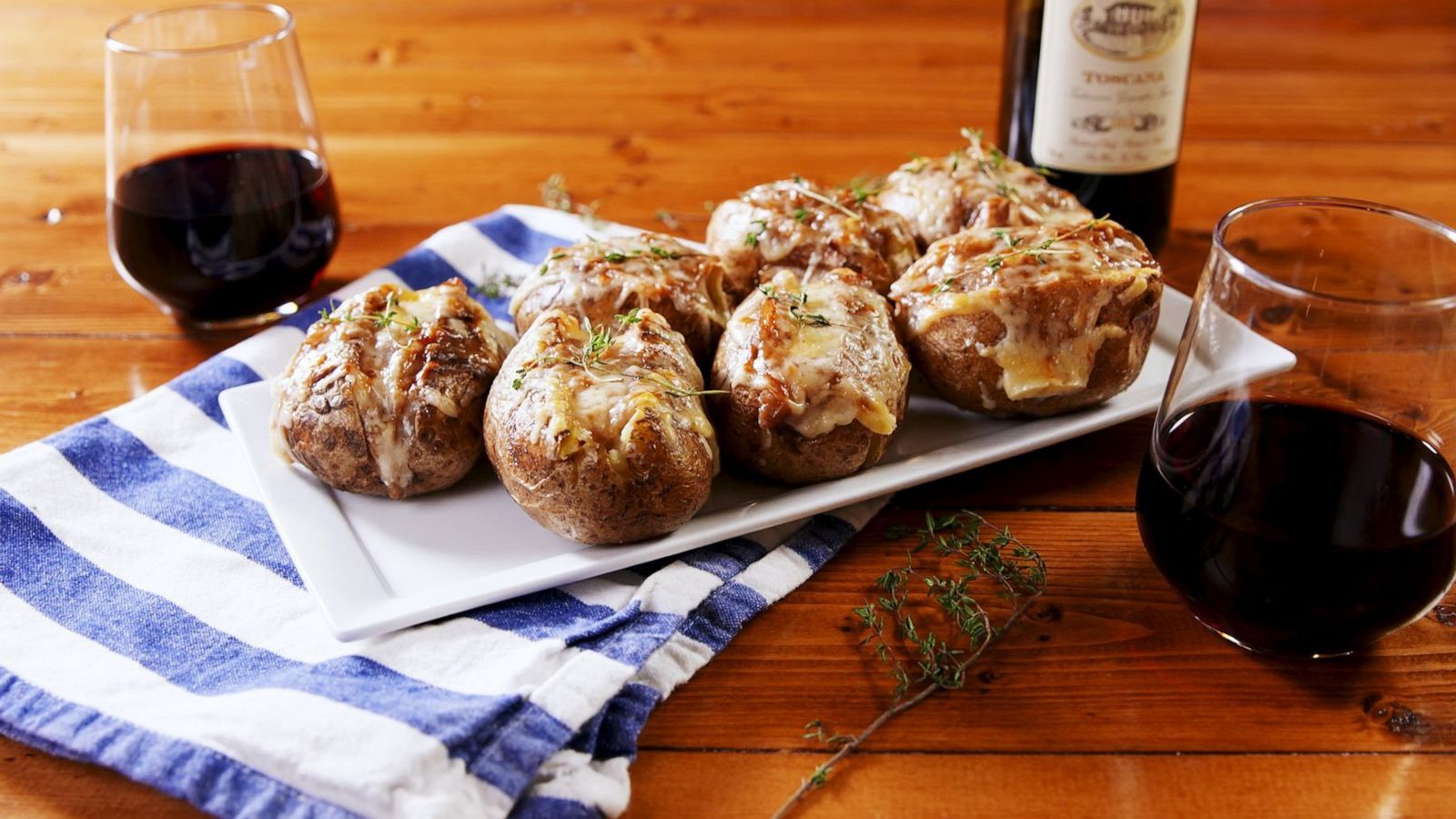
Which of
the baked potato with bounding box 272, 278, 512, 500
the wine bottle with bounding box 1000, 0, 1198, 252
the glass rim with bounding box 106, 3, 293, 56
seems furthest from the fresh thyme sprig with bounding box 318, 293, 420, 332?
the wine bottle with bounding box 1000, 0, 1198, 252

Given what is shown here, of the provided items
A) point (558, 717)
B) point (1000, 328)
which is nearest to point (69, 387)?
point (558, 717)

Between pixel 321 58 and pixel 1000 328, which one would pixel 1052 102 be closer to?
pixel 1000 328

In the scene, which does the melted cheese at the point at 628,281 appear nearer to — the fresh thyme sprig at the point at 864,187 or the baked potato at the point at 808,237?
the baked potato at the point at 808,237

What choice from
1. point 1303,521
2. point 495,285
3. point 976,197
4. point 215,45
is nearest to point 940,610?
point 1303,521

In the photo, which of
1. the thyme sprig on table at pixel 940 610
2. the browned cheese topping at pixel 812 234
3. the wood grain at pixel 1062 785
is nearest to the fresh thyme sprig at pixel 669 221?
the browned cheese topping at pixel 812 234

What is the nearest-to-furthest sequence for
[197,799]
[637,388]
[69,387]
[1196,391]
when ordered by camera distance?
[197,799] < [1196,391] < [637,388] < [69,387]

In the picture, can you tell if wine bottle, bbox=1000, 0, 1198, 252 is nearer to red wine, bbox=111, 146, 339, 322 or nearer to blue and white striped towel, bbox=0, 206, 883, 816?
blue and white striped towel, bbox=0, 206, 883, 816

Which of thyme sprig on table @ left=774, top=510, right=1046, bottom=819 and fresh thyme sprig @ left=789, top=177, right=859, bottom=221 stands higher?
fresh thyme sprig @ left=789, top=177, right=859, bottom=221
